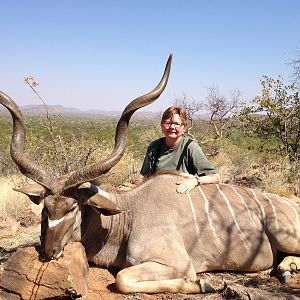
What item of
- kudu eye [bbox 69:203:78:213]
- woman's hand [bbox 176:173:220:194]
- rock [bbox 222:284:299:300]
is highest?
woman's hand [bbox 176:173:220:194]

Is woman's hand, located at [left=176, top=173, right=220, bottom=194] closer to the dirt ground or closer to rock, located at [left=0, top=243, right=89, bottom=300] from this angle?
the dirt ground

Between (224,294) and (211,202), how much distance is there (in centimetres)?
95

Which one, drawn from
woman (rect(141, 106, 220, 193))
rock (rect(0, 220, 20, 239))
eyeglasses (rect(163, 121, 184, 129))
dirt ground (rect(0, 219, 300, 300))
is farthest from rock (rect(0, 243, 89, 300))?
rock (rect(0, 220, 20, 239))

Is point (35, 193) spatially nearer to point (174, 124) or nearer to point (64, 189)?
point (64, 189)

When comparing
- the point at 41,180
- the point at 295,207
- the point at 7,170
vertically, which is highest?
the point at 41,180

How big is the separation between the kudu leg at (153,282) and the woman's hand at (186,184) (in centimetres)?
73

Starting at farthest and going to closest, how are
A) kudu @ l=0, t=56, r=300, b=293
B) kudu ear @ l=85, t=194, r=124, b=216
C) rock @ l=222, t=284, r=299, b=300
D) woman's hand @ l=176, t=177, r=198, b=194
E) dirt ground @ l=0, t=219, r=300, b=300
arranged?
woman's hand @ l=176, t=177, r=198, b=194
kudu ear @ l=85, t=194, r=124, b=216
kudu @ l=0, t=56, r=300, b=293
dirt ground @ l=0, t=219, r=300, b=300
rock @ l=222, t=284, r=299, b=300

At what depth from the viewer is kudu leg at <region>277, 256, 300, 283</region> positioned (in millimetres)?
3549

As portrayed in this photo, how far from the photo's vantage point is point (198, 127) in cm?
1714

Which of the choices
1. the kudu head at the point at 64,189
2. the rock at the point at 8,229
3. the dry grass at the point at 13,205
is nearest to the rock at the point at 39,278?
the kudu head at the point at 64,189

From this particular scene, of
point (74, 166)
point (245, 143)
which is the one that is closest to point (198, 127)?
point (245, 143)

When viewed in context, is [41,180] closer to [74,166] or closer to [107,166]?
[107,166]

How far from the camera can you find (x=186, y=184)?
3729mm

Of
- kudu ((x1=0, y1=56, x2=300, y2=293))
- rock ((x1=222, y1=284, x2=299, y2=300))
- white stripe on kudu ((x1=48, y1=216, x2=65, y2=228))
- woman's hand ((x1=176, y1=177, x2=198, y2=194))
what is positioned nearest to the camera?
rock ((x1=222, y1=284, x2=299, y2=300))
